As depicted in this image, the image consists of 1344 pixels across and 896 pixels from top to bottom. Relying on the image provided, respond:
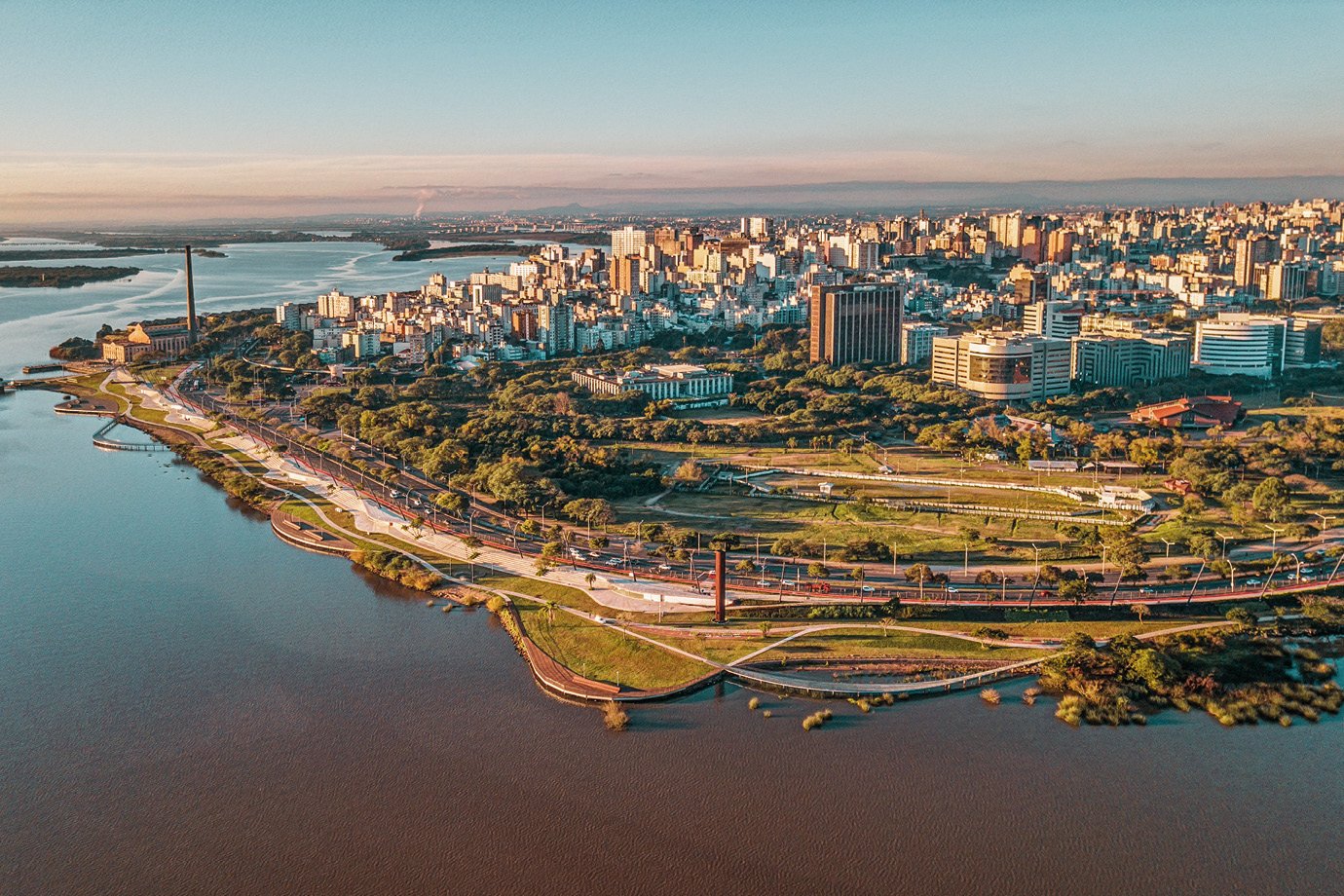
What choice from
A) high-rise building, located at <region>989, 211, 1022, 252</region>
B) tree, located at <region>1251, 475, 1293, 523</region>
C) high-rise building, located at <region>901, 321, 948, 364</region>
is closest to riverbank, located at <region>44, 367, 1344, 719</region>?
tree, located at <region>1251, 475, 1293, 523</region>

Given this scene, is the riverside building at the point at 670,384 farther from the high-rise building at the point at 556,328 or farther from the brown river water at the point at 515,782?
the brown river water at the point at 515,782

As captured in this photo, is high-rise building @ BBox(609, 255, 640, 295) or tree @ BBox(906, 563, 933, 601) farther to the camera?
high-rise building @ BBox(609, 255, 640, 295)

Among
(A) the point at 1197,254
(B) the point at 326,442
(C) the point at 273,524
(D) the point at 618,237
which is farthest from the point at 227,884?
(D) the point at 618,237

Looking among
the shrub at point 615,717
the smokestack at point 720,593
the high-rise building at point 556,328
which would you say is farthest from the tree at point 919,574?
the high-rise building at point 556,328

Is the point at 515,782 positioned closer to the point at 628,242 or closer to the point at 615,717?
the point at 615,717

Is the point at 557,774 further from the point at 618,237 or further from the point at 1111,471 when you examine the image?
the point at 618,237

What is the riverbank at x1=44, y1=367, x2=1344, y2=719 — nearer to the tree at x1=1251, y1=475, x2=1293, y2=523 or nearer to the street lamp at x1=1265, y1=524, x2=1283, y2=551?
the street lamp at x1=1265, y1=524, x2=1283, y2=551
